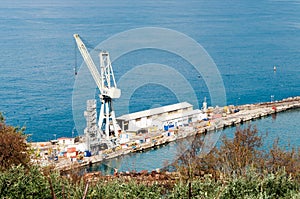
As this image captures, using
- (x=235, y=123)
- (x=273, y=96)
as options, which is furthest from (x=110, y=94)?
(x=273, y=96)

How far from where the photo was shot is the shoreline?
10.1 m

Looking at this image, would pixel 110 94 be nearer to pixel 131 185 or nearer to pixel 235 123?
pixel 235 123

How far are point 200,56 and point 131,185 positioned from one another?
15.3 m

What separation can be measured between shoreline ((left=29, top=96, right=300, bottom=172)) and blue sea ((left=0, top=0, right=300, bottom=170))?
1.43 ft

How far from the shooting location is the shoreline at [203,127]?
1007cm

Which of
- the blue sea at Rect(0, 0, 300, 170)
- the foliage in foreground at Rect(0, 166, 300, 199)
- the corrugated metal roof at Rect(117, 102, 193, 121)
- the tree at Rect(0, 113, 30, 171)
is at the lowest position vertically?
the foliage in foreground at Rect(0, 166, 300, 199)

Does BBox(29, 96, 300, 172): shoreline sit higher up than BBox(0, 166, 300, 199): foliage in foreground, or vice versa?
BBox(29, 96, 300, 172): shoreline

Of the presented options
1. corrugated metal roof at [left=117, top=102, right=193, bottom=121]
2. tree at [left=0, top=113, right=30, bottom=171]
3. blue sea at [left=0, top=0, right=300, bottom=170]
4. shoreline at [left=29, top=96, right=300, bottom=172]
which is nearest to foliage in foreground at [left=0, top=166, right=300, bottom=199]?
tree at [left=0, top=113, right=30, bottom=171]

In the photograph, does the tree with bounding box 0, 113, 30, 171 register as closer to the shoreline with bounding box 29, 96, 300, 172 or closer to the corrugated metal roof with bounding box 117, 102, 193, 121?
the shoreline with bounding box 29, 96, 300, 172

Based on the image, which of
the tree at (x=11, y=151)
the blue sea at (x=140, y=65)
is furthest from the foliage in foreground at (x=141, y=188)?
the blue sea at (x=140, y=65)

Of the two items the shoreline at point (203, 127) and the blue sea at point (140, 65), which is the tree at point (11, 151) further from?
the blue sea at point (140, 65)

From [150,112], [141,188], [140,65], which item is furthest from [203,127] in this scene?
[141,188]

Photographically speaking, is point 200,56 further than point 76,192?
Yes

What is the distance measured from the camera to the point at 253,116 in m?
13.4
